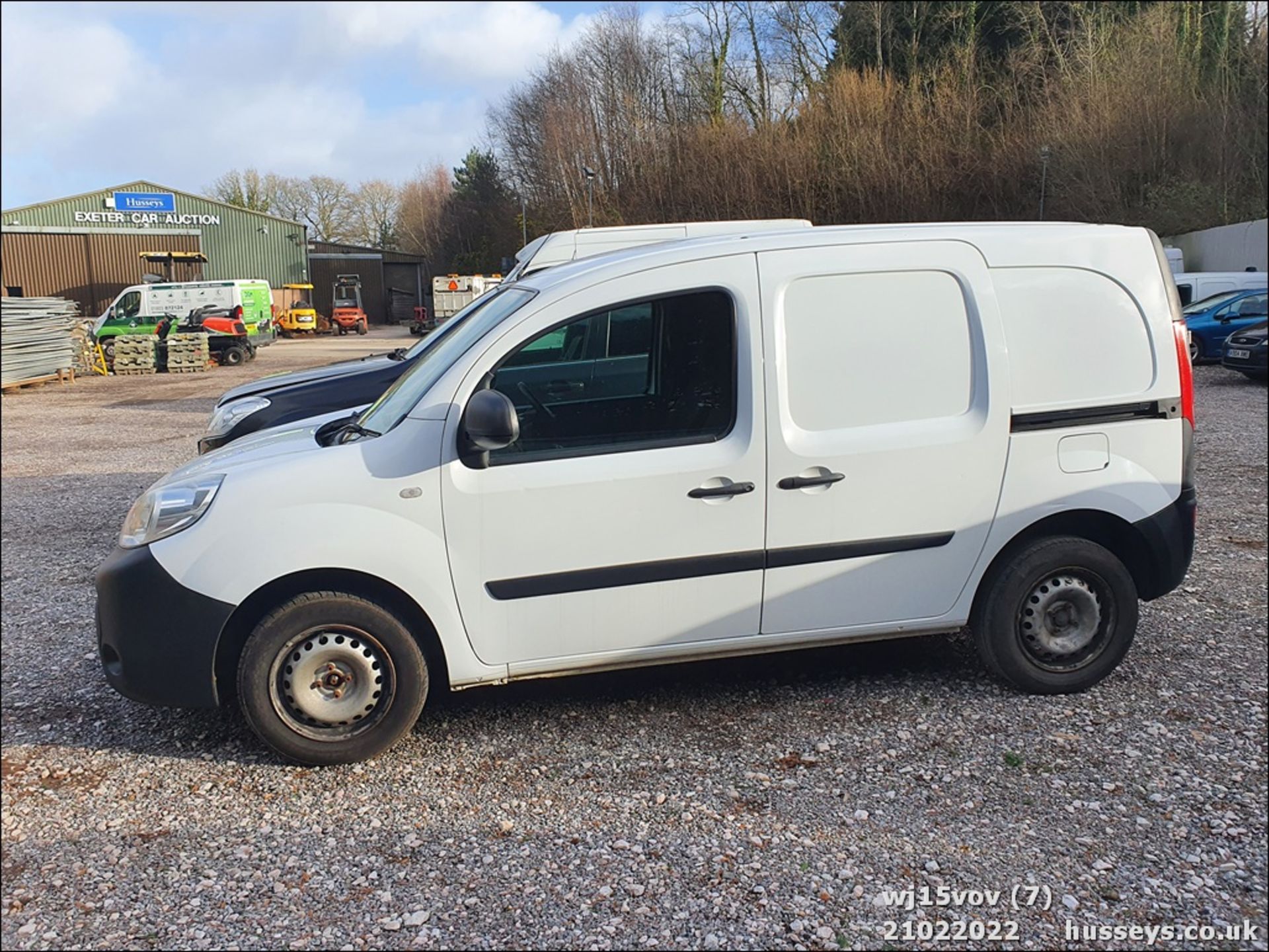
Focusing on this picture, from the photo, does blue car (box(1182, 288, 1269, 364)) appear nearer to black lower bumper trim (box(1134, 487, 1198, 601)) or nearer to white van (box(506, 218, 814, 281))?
white van (box(506, 218, 814, 281))

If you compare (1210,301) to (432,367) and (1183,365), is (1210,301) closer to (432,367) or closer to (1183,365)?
(1183,365)

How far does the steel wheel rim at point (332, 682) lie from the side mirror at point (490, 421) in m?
0.84

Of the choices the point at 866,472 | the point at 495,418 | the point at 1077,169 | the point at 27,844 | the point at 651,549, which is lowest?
the point at 27,844

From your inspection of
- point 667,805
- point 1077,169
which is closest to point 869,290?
point 667,805

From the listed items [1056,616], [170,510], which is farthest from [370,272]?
[1056,616]

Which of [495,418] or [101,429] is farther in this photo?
[101,429]

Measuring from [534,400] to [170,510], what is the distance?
4.62ft

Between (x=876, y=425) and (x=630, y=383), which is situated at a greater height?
(x=630, y=383)

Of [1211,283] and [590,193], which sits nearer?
[1211,283]

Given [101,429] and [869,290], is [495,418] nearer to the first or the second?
[869,290]

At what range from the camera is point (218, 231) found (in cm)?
5197

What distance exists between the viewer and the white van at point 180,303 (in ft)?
104

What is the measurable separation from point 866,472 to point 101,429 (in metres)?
14.0

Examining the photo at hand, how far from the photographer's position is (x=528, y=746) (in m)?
4.06
